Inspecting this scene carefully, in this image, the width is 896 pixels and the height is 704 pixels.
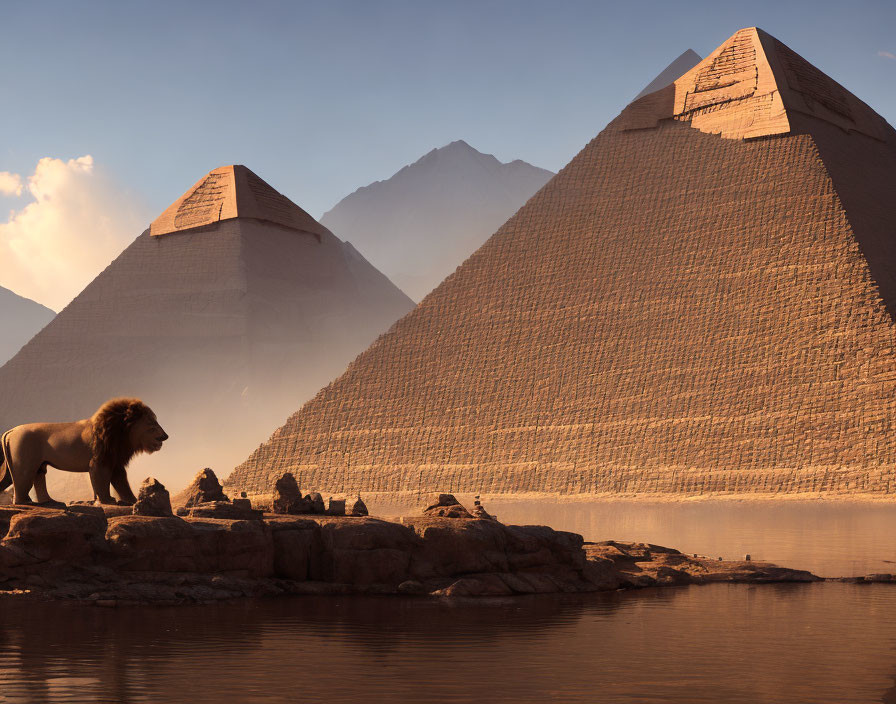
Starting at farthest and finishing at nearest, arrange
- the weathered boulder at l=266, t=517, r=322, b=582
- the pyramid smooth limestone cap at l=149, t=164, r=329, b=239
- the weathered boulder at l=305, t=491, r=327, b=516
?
the pyramid smooth limestone cap at l=149, t=164, r=329, b=239 < the weathered boulder at l=305, t=491, r=327, b=516 < the weathered boulder at l=266, t=517, r=322, b=582

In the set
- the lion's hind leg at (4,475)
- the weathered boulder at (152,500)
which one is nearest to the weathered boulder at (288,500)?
the weathered boulder at (152,500)

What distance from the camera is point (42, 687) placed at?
27.0 ft

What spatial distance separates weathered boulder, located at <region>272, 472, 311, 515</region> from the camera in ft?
51.4

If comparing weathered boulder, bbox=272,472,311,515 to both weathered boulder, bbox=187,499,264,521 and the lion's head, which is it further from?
the lion's head

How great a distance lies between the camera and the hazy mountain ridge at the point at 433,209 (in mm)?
148500

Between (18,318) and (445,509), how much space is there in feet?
453

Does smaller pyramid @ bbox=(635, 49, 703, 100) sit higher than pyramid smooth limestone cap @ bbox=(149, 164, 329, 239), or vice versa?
smaller pyramid @ bbox=(635, 49, 703, 100)

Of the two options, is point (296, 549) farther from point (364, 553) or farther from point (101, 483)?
point (101, 483)

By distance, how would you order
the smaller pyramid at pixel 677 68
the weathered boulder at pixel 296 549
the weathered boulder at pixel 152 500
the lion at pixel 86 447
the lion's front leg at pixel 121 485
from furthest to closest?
the smaller pyramid at pixel 677 68 < the lion's front leg at pixel 121 485 < the lion at pixel 86 447 < the weathered boulder at pixel 296 549 < the weathered boulder at pixel 152 500

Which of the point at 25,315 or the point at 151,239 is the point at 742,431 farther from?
the point at 25,315

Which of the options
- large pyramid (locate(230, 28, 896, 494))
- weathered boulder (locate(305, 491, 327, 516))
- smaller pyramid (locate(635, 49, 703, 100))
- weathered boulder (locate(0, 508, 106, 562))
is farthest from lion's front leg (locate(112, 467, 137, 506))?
smaller pyramid (locate(635, 49, 703, 100))

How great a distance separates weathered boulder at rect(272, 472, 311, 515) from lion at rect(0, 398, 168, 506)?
1.83 meters

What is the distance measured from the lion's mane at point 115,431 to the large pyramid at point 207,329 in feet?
198

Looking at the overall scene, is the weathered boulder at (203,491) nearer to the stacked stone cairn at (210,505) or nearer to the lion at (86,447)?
the stacked stone cairn at (210,505)
